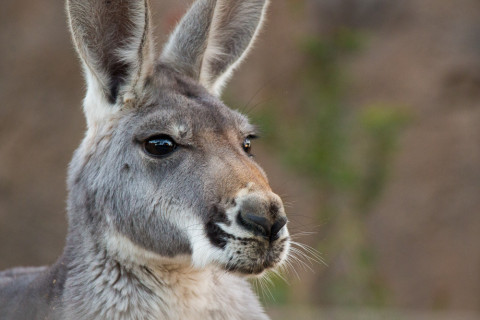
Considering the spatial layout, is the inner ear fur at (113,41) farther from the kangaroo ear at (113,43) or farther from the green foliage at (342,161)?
the green foliage at (342,161)

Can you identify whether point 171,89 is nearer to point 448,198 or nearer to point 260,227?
point 260,227

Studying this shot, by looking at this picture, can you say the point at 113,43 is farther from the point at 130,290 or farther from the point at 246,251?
the point at 246,251

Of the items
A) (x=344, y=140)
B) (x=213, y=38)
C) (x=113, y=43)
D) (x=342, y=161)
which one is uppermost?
(x=344, y=140)

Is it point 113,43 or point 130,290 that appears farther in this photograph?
point 113,43

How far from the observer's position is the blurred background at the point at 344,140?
920 cm

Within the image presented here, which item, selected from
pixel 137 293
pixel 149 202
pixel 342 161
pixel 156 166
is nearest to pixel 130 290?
pixel 137 293

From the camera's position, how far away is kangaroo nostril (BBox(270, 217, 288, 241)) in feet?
11.5

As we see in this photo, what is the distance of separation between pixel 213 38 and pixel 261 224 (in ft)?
5.34

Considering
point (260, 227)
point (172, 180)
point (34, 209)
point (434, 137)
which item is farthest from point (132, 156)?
point (434, 137)

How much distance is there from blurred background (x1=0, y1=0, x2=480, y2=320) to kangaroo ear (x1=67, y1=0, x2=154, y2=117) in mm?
3745

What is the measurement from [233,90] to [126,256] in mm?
6237

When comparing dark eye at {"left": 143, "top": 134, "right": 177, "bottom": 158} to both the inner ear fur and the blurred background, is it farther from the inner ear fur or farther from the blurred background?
the blurred background

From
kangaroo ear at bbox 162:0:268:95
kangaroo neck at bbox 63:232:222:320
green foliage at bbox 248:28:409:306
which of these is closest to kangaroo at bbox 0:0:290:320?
kangaroo neck at bbox 63:232:222:320

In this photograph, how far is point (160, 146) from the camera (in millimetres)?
3893
